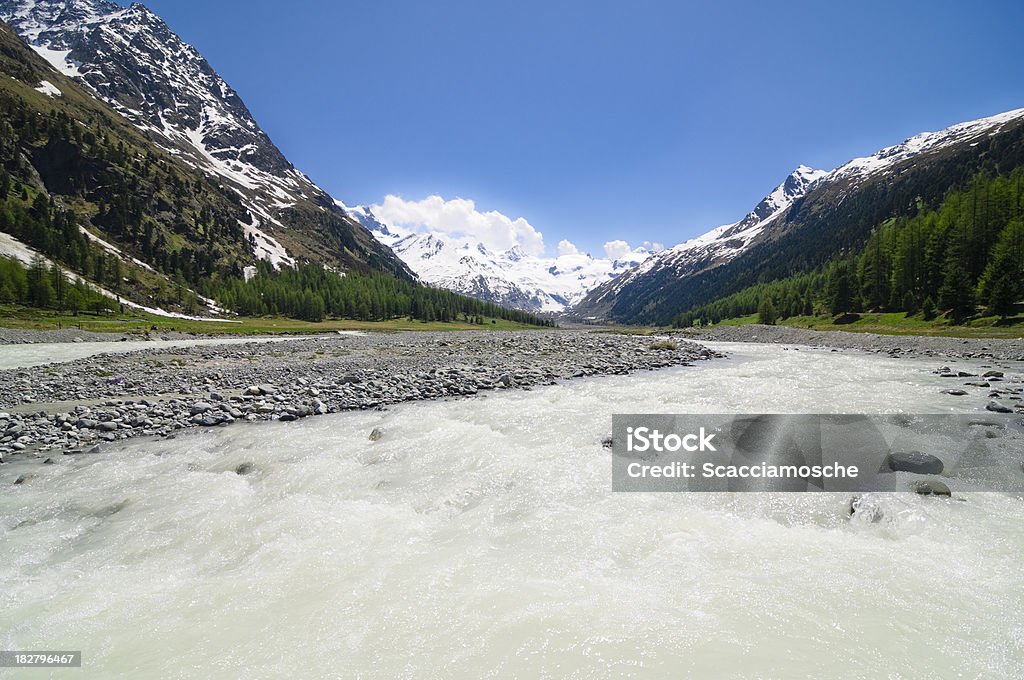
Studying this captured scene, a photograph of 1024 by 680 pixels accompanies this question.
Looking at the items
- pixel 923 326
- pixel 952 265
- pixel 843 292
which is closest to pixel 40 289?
pixel 923 326

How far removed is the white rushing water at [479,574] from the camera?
4.25m

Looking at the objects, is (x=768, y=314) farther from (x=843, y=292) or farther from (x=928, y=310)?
(x=928, y=310)

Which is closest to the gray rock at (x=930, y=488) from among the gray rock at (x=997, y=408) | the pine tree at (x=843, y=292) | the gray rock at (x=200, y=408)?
the gray rock at (x=997, y=408)

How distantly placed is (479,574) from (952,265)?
77.9 metres

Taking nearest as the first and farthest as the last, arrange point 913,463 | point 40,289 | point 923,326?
1. point 913,463
2. point 923,326
3. point 40,289

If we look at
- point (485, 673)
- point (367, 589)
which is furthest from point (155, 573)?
point (485, 673)

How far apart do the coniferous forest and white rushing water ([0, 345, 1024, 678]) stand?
63972 mm

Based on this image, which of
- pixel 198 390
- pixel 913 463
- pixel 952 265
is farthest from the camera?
pixel 952 265

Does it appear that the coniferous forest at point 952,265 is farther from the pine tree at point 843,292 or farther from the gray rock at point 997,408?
the gray rock at point 997,408

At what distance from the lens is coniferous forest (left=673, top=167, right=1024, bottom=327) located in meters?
48.8

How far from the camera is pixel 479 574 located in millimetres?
5785

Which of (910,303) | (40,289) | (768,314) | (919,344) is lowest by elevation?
(919,344)

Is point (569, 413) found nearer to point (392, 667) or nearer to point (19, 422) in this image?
point (392, 667)

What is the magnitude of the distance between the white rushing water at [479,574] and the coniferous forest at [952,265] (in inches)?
2519
